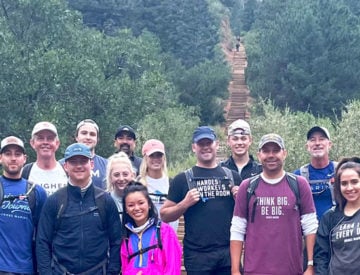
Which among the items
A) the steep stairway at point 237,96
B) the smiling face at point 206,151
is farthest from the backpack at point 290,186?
the steep stairway at point 237,96

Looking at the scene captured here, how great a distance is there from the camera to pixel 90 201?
5.22 m

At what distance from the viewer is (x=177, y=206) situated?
5.43 m

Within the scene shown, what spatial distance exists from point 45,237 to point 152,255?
82 cm

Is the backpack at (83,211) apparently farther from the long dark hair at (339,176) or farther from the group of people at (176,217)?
the long dark hair at (339,176)

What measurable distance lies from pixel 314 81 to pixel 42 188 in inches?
1178

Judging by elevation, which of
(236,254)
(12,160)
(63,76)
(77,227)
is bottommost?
(236,254)

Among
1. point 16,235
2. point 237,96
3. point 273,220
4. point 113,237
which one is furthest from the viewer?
point 237,96

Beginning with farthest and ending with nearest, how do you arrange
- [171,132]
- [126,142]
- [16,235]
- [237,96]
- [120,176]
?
[237,96], [171,132], [126,142], [120,176], [16,235]

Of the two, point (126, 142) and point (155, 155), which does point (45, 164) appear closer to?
point (155, 155)

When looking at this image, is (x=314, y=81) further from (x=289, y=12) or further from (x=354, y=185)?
(x=354, y=185)

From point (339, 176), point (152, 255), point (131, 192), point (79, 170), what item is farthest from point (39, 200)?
point (339, 176)

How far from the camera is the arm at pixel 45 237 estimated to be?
5.09m

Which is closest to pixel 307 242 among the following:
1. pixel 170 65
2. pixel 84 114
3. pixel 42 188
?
pixel 42 188

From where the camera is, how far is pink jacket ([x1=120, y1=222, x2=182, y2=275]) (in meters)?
5.07
